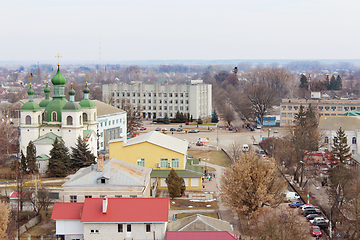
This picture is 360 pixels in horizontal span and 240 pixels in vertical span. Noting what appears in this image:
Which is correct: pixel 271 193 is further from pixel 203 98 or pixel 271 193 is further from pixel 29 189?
pixel 203 98

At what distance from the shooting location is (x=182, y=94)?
8694 cm

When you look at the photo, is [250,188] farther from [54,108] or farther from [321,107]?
[321,107]

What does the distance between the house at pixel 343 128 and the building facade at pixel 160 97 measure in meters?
36.7

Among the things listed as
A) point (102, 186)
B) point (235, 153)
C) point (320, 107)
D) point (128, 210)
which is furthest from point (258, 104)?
point (128, 210)

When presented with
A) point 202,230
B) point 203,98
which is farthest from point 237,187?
point 203,98

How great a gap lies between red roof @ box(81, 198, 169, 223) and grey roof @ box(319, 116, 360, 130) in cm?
3209

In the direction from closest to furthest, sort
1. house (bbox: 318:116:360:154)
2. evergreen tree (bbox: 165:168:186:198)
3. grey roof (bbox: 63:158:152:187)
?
grey roof (bbox: 63:158:152:187)
evergreen tree (bbox: 165:168:186:198)
house (bbox: 318:116:360:154)

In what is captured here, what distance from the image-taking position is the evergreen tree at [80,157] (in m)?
40.0

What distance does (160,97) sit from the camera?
3469 inches

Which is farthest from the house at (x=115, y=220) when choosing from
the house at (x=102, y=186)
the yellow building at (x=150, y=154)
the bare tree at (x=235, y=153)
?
the bare tree at (x=235, y=153)

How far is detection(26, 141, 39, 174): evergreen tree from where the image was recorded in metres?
38.7

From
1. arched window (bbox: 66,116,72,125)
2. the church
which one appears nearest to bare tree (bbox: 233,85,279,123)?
the church

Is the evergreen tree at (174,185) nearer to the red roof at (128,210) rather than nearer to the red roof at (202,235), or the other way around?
the red roof at (128,210)

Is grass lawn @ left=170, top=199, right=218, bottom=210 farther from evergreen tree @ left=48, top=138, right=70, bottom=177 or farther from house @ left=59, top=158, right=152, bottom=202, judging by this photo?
evergreen tree @ left=48, top=138, right=70, bottom=177
